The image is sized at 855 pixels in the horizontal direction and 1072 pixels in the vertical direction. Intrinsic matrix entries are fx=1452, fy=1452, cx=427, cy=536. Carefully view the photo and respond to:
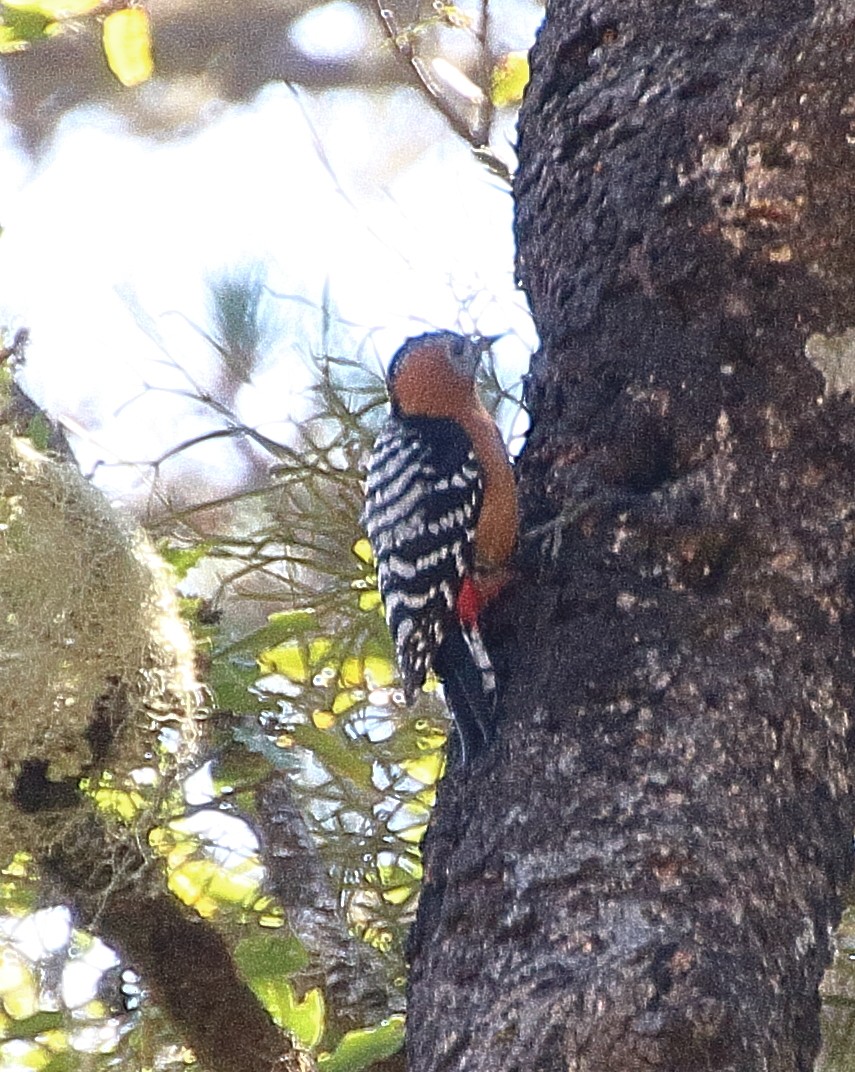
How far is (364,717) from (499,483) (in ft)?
1.99

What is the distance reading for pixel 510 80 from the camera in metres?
2.90

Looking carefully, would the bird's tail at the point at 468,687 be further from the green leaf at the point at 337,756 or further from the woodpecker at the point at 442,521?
the green leaf at the point at 337,756

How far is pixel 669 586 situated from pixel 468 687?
13.4 inches

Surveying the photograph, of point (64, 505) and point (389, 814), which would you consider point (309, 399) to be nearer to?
point (64, 505)

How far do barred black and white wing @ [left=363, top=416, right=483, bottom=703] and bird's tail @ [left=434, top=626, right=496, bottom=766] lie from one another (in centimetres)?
Result: 4

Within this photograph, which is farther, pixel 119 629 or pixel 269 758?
pixel 269 758

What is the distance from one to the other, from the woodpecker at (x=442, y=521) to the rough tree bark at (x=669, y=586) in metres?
0.10

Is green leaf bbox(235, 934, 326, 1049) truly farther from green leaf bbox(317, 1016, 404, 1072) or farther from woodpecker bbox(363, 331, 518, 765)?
woodpecker bbox(363, 331, 518, 765)

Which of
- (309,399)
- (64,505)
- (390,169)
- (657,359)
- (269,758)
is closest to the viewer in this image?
(657,359)

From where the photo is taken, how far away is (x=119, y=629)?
7.41 ft

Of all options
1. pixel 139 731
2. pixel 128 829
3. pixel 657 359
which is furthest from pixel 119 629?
pixel 657 359

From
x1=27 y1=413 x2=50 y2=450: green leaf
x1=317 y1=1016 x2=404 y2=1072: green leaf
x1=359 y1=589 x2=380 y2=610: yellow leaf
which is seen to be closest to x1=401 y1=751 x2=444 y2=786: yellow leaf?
x1=359 y1=589 x2=380 y2=610: yellow leaf

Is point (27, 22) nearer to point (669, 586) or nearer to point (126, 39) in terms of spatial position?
point (126, 39)

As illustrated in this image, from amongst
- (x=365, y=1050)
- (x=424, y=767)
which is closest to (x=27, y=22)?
(x=424, y=767)
